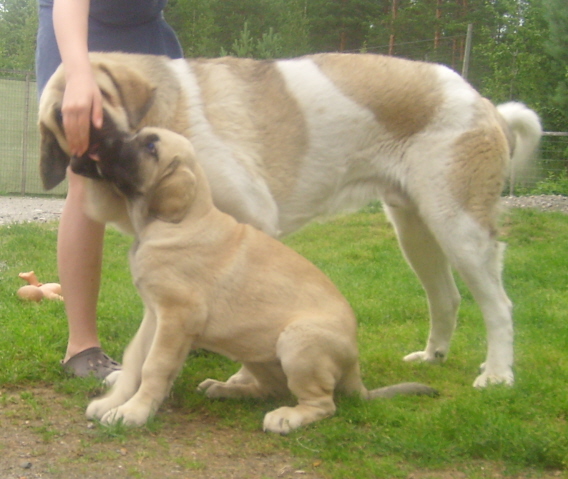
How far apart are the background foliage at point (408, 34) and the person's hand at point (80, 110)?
32.0 feet

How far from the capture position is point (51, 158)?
3287 mm

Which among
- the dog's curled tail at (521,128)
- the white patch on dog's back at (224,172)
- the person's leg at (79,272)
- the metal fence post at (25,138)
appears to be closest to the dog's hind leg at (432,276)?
the dog's curled tail at (521,128)

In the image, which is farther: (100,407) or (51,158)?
(51,158)

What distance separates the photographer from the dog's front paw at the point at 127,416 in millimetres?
2879

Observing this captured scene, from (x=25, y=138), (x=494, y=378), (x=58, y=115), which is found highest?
(x=58, y=115)

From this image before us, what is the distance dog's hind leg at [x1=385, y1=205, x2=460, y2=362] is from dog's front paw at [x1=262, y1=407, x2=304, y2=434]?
4.52ft

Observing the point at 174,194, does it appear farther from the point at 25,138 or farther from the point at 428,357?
the point at 25,138

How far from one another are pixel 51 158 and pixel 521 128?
2.53 m

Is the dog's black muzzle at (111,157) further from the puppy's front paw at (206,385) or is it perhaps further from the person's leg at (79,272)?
the puppy's front paw at (206,385)

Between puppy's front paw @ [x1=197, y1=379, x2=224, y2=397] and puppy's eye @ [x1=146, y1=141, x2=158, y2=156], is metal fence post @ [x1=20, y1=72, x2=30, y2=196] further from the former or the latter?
puppy's eye @ [x1=146, y1=141, x2=158, y2=156]

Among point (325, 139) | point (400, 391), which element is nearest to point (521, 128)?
point (325, 139)

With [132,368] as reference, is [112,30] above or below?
above

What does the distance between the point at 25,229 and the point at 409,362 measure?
5.66m

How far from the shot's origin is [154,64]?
3.48m
